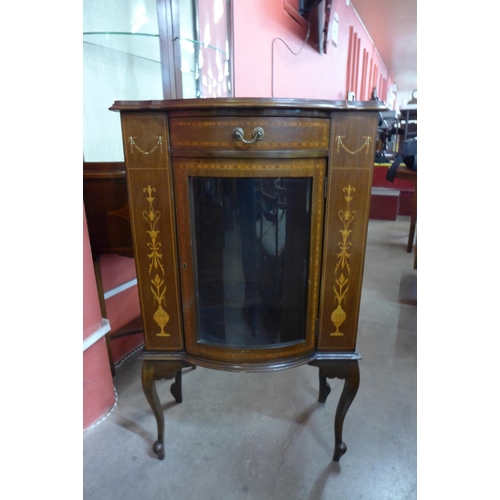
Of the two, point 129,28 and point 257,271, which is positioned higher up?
point 129,28

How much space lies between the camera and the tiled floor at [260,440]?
95 cm

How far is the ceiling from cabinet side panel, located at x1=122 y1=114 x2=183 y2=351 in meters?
4.16

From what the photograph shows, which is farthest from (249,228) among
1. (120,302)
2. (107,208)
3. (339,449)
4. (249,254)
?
(120,302)

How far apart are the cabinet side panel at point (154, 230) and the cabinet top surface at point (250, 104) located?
0.02 m

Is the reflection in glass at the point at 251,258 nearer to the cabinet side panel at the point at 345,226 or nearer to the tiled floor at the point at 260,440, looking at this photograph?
the cabinet side panel at the point at 345,226

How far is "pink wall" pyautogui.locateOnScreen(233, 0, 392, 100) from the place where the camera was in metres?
1.78

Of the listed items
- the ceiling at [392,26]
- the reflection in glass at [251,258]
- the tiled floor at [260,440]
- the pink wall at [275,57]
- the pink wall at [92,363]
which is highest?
the ceiling at [392,26]

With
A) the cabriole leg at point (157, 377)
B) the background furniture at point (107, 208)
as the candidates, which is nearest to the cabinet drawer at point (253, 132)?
the background furniture at point (107, 208)

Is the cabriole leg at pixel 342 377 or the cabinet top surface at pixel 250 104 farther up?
the cabinet top surface at pixel 250 104

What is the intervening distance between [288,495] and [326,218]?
0.74 metres

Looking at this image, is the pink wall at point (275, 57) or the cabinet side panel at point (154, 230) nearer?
the cabinet side panel at point (154, 230)

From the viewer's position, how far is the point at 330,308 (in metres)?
0.86
